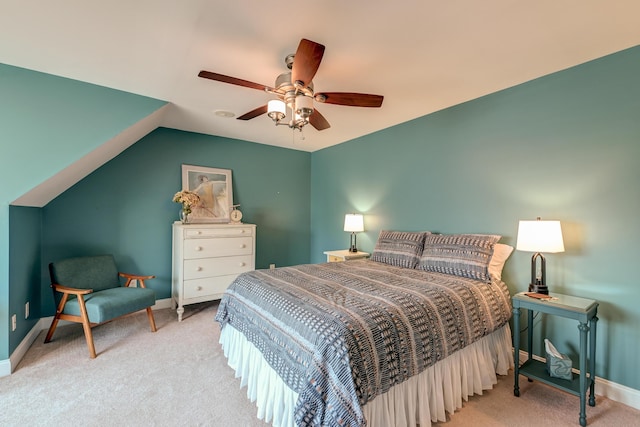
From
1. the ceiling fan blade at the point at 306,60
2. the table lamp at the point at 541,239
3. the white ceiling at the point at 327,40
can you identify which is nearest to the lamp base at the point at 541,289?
the table lamp at the point at 541,239

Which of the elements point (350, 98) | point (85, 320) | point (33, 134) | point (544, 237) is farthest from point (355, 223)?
point (33, 134)

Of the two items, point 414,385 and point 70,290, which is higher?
point 70,290

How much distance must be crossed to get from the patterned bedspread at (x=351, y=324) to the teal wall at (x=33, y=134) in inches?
66.9

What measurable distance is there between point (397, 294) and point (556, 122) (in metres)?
2.00

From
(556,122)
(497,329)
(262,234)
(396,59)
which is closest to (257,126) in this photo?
(262,234)

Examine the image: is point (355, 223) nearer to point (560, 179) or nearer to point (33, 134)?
point (560, 179)

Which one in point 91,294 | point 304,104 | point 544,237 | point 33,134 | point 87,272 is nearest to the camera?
point 304,104

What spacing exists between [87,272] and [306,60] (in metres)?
3.18

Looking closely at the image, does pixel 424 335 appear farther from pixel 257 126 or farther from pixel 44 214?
pixel 44 214

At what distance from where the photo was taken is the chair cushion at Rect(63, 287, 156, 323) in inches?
103

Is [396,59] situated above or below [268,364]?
above

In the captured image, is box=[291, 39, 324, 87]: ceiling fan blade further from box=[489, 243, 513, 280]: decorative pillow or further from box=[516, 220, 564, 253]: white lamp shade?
box=[489, 243, 513, 280]: decorative pillow

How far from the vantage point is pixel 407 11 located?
167 centimetres

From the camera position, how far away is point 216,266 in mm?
3709
